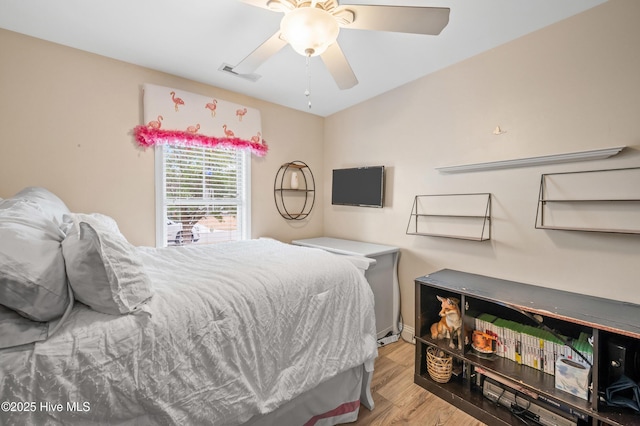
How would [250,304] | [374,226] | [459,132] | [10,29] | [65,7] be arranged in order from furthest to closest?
[374,226] < [459,132] < [10,29] < [65,7] < [250,304]

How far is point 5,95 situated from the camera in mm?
1812

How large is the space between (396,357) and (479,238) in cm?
121

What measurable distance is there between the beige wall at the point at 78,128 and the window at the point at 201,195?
0.11m

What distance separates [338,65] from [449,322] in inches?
74.5

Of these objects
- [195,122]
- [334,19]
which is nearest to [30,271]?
[334,19]

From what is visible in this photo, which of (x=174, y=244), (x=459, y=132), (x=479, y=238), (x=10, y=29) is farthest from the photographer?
(x=174, y=244)

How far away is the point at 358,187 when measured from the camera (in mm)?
A: 2996

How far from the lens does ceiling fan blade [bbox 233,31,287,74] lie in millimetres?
1487

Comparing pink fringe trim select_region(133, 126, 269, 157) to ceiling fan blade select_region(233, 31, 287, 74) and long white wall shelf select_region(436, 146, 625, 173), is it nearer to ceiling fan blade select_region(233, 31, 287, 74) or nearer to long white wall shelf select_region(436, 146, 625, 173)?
ceiling fan blade select_region(233, 31, 287, 74)

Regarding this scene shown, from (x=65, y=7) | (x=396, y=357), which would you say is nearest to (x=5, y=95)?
(x=65, y=7)

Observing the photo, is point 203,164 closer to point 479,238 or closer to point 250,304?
point 250,304

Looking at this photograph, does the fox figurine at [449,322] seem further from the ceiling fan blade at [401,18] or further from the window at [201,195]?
the window at [201,195]

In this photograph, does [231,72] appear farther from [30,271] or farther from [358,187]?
[30,271]

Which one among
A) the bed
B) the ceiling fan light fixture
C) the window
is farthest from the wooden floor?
the ceiling fan light fixture
